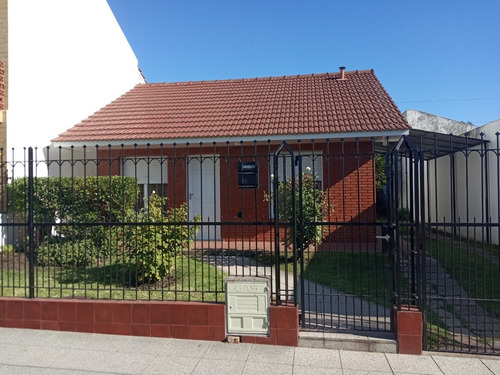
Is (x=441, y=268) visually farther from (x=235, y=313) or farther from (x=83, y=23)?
(x=83, y=23)

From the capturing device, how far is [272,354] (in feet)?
12.7

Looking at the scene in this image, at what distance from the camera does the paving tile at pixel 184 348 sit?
12.8 feet

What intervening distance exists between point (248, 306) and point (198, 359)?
0.76 meters

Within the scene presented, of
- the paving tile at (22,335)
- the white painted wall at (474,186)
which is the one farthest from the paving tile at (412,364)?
the white painted wall at (474,186)

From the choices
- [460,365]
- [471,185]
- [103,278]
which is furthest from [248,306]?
[471,185]

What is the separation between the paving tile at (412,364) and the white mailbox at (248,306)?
1.31 m

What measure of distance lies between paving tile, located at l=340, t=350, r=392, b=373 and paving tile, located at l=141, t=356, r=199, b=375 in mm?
1503

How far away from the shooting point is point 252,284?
420 cm

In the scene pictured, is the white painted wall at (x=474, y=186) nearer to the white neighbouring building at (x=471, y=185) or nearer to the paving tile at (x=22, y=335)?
the white neighbouring building at (x=471, y=185)

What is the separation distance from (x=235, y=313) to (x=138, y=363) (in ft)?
3.67

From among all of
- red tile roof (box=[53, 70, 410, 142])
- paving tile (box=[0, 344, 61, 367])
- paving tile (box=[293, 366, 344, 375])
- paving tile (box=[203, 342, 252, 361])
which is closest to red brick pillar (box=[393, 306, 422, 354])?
paving tile (box=[293, 366, 344, 375])

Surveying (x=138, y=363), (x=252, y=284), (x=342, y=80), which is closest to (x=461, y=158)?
(x=342, y=80)

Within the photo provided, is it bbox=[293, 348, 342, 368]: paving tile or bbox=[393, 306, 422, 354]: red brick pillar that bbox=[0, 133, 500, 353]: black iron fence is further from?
bbox=[293, 348, 342, 368]: paving tile

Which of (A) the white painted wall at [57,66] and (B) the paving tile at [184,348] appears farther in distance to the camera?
(A) the white painted wall at [57,66]
